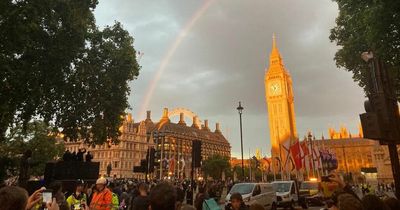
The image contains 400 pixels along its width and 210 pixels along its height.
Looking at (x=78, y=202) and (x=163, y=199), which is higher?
(x=163, y=199)

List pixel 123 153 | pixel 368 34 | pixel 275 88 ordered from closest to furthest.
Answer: pixel 368 34 → pixel 123 153 → pixel 275 88

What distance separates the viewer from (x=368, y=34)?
701 inches

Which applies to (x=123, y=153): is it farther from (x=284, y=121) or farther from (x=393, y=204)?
(x=393, y=204)

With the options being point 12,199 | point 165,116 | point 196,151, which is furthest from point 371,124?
point 165,116

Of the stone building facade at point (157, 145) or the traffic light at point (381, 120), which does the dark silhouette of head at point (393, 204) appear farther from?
the stone building facade at point (157, 145)

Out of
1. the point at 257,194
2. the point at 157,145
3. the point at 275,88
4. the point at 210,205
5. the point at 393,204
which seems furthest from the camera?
the point at 275,88

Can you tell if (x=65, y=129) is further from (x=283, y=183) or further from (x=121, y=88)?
(x=283, y=183)

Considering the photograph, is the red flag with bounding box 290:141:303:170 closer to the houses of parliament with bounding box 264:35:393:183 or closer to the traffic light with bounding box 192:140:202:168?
the traffic light with bounding box 192:140:202:168

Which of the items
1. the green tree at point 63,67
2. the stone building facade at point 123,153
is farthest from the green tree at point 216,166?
the green tree at point 63,67

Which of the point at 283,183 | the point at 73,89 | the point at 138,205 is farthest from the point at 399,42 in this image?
the point at 73,89

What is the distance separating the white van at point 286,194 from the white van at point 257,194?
5.67 feet

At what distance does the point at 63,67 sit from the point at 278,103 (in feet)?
398

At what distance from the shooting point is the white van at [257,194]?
1869cm

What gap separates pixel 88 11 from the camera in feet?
74.8
